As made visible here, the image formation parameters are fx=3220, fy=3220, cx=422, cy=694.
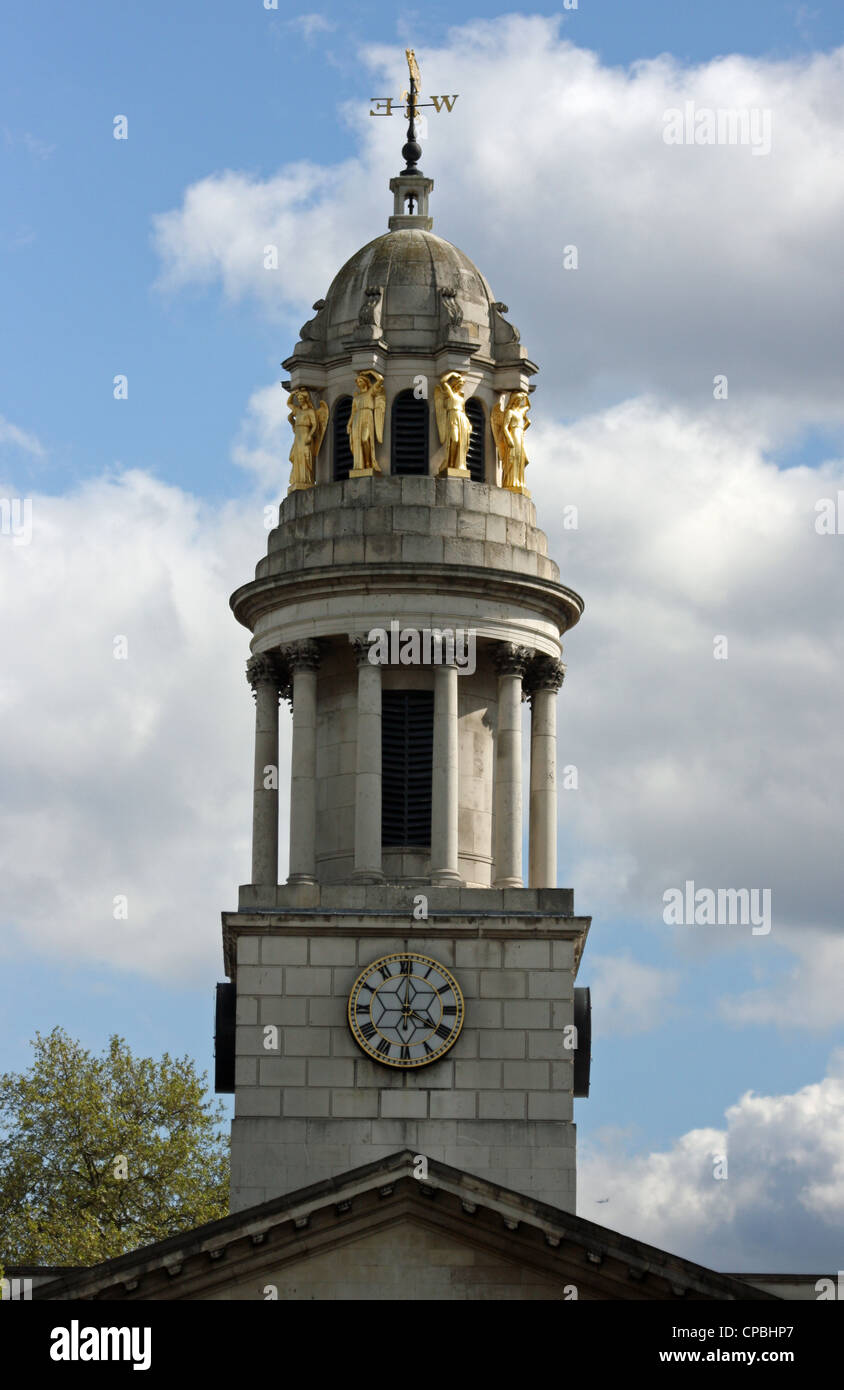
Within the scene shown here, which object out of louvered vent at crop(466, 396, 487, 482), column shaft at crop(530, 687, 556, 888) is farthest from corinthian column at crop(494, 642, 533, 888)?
louvered vent at crop(466, 396, 487, 482)

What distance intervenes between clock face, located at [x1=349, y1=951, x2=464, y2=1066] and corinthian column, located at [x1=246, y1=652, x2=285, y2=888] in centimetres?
401

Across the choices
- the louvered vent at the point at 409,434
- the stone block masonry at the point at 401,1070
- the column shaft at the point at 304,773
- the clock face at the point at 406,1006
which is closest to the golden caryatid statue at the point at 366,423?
the louvered vent at the point at 409,434

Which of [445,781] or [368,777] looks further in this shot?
[445,781]

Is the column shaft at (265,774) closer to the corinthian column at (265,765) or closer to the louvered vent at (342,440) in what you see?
the corinthian column at (265,765)

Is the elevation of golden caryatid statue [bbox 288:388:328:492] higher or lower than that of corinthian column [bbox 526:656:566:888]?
higher

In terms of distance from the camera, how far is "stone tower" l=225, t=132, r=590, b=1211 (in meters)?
63.8

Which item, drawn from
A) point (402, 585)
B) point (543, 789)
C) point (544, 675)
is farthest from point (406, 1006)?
point (402, 585)

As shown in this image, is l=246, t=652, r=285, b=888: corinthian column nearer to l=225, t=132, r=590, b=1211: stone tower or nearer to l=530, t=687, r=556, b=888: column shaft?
l=225, t=132, r=590, b=1211: stone tower

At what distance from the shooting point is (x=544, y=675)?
69000mm

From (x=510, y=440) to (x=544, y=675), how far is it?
5.27 m

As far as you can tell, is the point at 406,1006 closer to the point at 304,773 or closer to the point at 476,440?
the point at 304,773

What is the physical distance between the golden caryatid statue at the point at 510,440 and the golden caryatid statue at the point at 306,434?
12.4ft

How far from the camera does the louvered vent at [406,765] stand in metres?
66.8
